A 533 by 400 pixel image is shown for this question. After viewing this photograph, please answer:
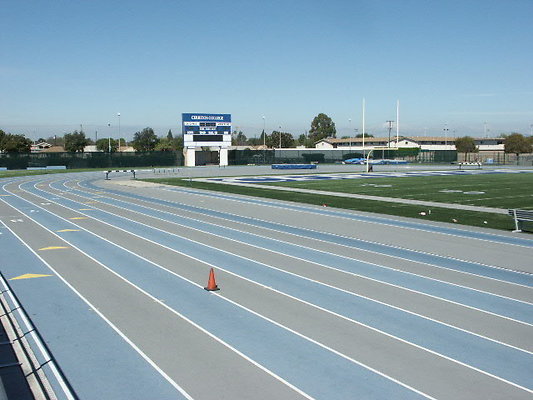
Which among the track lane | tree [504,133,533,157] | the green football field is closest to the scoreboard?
the green football field

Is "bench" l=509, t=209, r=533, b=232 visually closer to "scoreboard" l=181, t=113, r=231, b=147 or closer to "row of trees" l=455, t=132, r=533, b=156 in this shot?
"scoreboard" l=181, t=113, r=231, b=147

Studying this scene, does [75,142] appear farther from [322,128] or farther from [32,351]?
[32,351]

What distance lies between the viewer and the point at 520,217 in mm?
19172

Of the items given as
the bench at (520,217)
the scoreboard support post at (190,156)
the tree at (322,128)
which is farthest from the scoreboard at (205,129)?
the tree at (322,128)

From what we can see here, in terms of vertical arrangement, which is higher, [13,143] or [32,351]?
[13,143]

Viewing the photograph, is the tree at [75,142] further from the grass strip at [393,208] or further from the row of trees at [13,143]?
the grass strip at [393,208]

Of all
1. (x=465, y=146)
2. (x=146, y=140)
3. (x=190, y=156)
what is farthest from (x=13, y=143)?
(x=465, y=146)

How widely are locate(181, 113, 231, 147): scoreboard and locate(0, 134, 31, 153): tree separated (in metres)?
51.1

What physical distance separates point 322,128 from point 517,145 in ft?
234

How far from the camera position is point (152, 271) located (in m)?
13.3

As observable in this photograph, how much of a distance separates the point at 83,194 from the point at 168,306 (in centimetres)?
2705

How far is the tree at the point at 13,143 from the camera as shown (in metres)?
106

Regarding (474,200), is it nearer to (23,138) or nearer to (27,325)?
(27,325)

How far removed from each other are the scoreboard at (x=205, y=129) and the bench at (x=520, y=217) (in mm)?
55600
